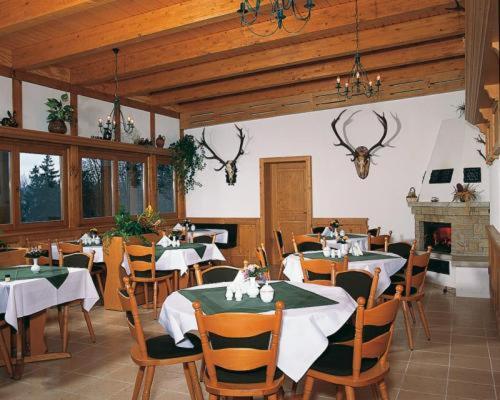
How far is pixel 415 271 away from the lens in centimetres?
455

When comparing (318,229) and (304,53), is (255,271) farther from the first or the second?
(318,229)

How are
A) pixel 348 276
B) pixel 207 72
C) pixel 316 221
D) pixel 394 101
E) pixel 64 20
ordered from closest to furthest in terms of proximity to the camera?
pixel 348 276, pixel 64 20, pixel 207 72, pixel 394 101, pixel 316 221

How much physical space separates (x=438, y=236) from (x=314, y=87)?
3505mm

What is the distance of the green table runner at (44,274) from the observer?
3.90 meters

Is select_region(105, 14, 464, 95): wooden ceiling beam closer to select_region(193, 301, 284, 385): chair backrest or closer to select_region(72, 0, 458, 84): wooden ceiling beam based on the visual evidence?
select_region(72, 0, 458, 84): wooden ceiling beam

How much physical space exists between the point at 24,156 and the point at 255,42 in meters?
3.82

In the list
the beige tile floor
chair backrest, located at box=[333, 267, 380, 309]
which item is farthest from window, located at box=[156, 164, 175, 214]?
chair backrest, located at box=[333, 267, 380, 309]

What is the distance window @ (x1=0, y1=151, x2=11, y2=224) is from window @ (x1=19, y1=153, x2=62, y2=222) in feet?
0.68

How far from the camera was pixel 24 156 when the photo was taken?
6.96 m

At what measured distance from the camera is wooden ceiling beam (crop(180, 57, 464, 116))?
7.72m

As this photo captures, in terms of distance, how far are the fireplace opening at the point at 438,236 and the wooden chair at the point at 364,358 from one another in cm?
510

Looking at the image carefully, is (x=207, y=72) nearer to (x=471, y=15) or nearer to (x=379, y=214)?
(x=379, y=214)

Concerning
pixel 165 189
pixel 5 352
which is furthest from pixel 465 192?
pixel 5 352

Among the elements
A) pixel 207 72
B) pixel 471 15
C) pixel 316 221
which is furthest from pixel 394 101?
pixel 471 15
